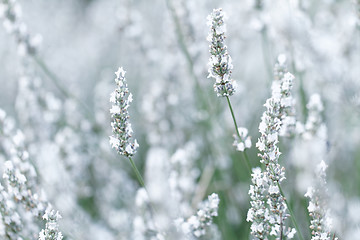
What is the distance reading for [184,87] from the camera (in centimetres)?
277

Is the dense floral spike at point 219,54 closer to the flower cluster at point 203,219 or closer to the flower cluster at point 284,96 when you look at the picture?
the flower cluster at point 284,96

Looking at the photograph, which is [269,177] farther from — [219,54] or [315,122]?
[315,122]

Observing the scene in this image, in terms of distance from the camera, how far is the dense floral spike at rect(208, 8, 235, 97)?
118 centimetres

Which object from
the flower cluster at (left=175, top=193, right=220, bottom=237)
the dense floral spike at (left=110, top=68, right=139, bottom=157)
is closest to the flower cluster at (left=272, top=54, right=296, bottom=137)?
the flower cluster at (left=175, top=193, right=220, bottom=237)

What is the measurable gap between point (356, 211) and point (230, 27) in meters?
1.34

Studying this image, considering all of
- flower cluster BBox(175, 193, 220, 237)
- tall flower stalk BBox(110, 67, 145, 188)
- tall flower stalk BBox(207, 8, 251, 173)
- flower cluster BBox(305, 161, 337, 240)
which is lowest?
flower cluster BBox(305, 161, 337, 240)

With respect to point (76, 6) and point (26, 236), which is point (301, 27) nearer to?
point (26, 236)

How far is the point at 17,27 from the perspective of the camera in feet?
6.51

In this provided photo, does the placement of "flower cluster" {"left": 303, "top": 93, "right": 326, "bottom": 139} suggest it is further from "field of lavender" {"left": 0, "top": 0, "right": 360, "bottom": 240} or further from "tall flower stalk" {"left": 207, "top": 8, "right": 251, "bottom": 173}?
"tall flower stalk" {"left": 207, "top": 8, "right": 251, "bottom": 173}

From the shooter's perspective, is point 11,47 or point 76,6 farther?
point 76,6

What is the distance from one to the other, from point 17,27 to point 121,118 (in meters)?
1.04

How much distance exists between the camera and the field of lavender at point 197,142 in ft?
4.38

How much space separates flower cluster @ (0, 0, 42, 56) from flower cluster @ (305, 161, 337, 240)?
144 cm

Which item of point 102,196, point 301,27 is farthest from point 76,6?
point 301,27
